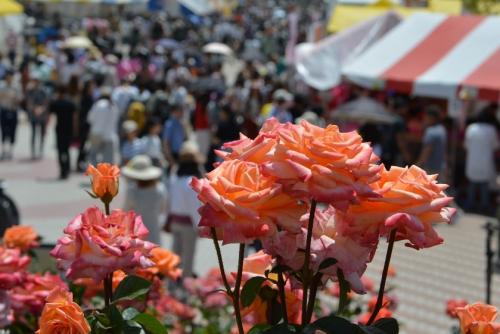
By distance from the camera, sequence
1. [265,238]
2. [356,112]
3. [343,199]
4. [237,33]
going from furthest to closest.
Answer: [237,33]
[356,112]
[265,238]
[343,199]

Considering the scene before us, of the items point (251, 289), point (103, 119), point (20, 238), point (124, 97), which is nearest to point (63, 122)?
point (103, 119)

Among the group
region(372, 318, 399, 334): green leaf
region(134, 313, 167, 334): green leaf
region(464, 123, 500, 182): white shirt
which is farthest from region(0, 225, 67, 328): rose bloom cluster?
region(464, 123, 500, 182): white shirt

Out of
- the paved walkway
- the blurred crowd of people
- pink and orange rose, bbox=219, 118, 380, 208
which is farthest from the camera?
the paved walkway

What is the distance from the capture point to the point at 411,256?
10719 mm

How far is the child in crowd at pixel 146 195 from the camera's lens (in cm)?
811

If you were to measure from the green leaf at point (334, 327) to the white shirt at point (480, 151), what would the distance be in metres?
11.8

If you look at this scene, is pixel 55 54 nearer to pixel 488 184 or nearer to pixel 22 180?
pixel 22 180

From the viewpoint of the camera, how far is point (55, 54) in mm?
23953

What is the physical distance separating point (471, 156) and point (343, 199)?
39.3 ft

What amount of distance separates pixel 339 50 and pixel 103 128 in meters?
4.96

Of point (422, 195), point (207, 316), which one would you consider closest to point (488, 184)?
point (207, 316)

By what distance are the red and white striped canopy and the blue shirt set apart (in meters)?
3.27

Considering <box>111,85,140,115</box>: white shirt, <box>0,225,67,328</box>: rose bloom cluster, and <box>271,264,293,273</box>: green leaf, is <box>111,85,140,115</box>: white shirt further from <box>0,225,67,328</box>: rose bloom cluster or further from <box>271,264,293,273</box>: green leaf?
<box>271,264,293,273</box>: green leaf

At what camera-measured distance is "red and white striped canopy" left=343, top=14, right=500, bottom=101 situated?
13.2 meters
